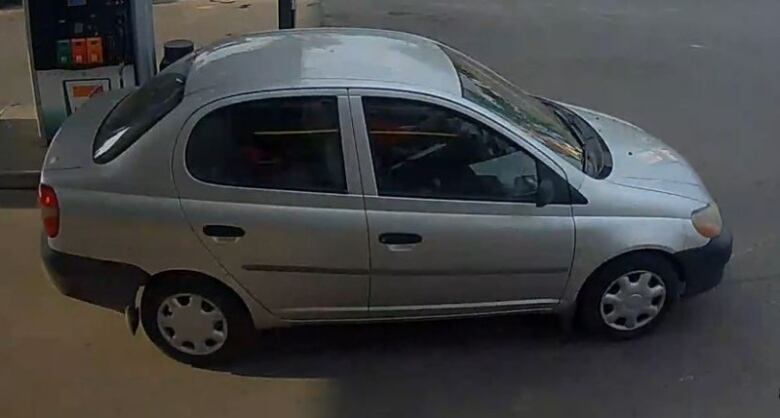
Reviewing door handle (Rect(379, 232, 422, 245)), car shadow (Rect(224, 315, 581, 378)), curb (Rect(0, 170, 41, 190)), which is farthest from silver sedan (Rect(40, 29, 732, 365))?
curb (Rect(0, 170, 41, 190))

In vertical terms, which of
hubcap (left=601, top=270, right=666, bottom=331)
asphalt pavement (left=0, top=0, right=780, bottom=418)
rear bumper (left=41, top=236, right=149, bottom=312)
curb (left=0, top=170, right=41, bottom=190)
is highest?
rear bumper (left=41, top=236, right=149, bottom=312)

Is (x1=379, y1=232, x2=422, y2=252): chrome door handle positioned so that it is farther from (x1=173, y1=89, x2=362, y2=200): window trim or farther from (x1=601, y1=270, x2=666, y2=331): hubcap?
(x1=601, y1=270, x2=666, y2=331): hubcap

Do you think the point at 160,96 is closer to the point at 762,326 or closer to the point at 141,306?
the point at 141,306

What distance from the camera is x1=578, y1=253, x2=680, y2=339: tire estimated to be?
4609mm

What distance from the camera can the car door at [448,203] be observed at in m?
4.27

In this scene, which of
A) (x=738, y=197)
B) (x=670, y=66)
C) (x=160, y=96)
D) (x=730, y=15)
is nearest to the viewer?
(x=160, y=96)

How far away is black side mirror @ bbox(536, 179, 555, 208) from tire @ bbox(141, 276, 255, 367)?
5.13ft

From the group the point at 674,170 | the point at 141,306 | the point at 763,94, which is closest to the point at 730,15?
the point at 763,94

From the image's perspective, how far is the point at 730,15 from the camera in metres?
12.6

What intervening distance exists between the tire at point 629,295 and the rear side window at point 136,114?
233 centimetres

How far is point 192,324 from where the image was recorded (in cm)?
445

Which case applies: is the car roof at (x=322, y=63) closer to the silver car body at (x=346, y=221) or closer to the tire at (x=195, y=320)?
the silver car body at (x=346, y=221)

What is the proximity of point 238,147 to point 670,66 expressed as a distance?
7.31 m

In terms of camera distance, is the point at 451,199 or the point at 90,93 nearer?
the point at 451,199
